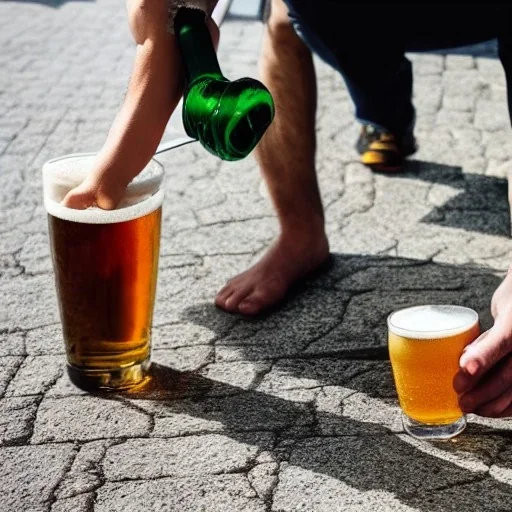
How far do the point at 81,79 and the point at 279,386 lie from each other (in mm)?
3532

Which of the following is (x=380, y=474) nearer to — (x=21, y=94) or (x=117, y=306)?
(x=117, y=306)

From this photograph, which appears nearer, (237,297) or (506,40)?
(506,40)

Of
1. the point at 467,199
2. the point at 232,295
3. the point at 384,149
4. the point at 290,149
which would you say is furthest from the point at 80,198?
the point at 384,149

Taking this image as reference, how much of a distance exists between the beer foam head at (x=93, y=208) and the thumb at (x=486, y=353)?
2.82 feet

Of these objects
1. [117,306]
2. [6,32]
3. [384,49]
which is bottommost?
[6,32]

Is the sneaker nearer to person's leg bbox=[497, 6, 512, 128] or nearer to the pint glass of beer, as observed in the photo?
person's leg bbox=[497, 6, 512, 128]

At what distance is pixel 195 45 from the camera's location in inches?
99.3

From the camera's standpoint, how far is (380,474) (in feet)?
8.23

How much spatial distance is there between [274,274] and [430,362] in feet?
3.56

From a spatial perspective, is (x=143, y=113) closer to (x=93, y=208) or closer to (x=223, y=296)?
(x=93, y=208)

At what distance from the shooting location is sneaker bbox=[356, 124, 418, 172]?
14.9ft

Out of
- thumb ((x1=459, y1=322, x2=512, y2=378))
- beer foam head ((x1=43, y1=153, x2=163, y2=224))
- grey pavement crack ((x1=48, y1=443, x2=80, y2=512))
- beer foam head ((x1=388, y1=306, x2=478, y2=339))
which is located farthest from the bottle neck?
grey pavement crack ((x1=48, y1=443, x2=80, y2=512))

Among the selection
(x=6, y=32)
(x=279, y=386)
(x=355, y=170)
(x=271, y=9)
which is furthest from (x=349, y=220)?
(x=6, y=32)

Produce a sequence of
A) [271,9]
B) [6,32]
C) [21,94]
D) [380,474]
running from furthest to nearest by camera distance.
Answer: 1. [6,32]
2. [21,94]
3. [271,9]
4. [380,474]
